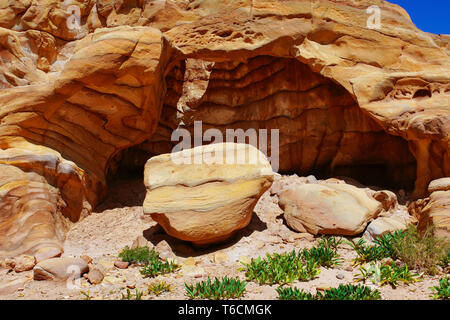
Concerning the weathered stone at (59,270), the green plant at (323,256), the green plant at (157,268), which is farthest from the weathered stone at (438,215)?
the weathered stone at (59,270)

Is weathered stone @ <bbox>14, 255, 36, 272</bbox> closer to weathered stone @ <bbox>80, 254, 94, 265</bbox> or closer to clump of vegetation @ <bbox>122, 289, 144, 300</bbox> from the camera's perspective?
weathered stone @ <bbox>80, 254, 94, 265</bbox>

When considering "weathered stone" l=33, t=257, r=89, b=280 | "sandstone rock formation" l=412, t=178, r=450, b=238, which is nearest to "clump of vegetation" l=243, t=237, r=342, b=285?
"sandstone rock formation" l=412, t=178, r=450, b=238

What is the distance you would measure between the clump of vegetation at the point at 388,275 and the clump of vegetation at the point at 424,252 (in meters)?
0.15

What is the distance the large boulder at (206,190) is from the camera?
4301 millimetres

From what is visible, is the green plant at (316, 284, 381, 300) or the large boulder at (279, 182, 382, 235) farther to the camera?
the large boulder at (279, 182, 382, 235)

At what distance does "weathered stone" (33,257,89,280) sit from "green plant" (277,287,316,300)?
214 cm

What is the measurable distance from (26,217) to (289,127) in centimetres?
504

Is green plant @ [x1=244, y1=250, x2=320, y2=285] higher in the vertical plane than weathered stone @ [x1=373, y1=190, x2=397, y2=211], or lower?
lower

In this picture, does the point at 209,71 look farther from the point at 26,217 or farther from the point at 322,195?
the point at 26,217

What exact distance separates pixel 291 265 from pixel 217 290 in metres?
0.97

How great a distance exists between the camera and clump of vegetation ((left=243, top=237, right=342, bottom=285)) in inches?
137

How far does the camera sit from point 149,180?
4.91m

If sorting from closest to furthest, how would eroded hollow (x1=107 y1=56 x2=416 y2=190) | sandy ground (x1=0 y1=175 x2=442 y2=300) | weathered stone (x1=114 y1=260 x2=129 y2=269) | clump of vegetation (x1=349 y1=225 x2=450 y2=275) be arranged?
sandy ground (x1=0 y1=175 x2=442 y2=300) < clump of vegetation (x1=349 y1=225 x2=450 y2=275) < weathered stone (x1=114 y1=260 x2=129 y2=269) < eroded hollow (x1=107 y1=56 x2=416 y2=190)

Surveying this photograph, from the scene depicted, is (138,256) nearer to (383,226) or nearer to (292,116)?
(383,226)
